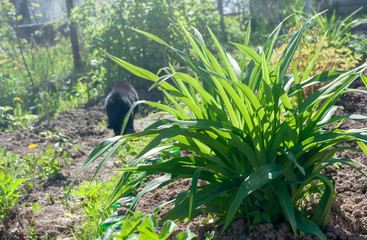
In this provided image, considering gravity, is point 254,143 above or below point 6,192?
above

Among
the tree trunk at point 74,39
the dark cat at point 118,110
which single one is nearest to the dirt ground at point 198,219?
the dark cat at point 118,110

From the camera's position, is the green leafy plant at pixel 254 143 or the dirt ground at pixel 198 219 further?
the dirt ground at pixel 198 219

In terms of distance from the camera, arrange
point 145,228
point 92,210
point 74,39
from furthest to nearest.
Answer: point 74,39, point 92,210, point 145,228

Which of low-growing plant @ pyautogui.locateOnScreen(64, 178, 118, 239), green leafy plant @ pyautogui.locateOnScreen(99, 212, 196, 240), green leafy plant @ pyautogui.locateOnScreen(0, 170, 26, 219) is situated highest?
green leafy plant @ pyautogui.locateOnScreen(99, 212, 196, 240)

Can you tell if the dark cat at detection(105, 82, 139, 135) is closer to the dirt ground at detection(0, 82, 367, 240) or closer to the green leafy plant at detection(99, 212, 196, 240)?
the dirt ground at detection(0, 82, 367, 240)

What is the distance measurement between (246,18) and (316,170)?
11355 millimetres

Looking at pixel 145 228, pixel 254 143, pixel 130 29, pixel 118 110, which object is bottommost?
pixel 118 110

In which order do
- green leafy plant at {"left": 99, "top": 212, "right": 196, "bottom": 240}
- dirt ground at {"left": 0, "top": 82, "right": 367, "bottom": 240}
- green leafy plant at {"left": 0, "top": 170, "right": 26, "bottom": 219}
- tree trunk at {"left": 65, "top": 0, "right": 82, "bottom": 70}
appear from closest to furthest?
green leafy plant at {"left": 99, "top": 212, "right": 196, "bottom": 240} → dirt ground at {"left": 0, "top": 82, "right": 367, "bottom": 240} → green leafy plant at {"left": 0, "top": 170, "right": 26, "bottom": 219} → tree trunk at {"left": 65, "top": 0, "right": 82, "bottom": 70}

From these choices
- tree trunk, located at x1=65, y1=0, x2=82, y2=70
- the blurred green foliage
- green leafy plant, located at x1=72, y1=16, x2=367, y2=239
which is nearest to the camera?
green leafy plant, located at x1=72, y1=16, x2=367, y2=239

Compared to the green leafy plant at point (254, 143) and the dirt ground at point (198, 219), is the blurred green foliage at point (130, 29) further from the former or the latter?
the green leafy plant at point (254, 143)

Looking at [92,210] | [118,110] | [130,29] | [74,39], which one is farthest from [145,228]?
[74,39]

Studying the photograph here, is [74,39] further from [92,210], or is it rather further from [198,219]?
[198,219]

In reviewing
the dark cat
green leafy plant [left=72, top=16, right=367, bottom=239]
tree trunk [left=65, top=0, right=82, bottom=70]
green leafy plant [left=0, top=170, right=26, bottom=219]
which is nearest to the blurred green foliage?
tree trunk [left=65, top=0, right=82, bottom=70]

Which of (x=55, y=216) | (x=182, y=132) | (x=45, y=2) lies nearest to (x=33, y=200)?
(x=55, y=216)
